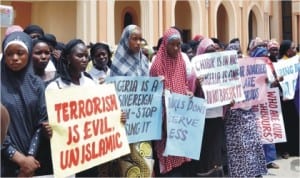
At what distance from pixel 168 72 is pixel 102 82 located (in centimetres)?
73

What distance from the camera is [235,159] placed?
16.5ft

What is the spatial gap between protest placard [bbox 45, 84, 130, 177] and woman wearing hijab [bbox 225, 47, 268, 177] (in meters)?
1.69

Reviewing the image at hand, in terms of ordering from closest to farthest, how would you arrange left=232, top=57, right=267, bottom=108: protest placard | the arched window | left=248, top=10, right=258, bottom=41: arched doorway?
left=232, top=57, right=267, bottom=108: protest placard
the arched window
left=248, top=10, right=258, bottom=41: arched doorway

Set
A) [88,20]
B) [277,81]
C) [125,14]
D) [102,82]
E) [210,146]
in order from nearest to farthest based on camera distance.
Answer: [102,82] < [210,146] < [277,81] < [88,20] < [125,14]

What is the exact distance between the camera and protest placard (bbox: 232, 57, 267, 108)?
531 cm

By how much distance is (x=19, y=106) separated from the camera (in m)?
2.95

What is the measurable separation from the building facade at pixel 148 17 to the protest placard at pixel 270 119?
31.0 feet

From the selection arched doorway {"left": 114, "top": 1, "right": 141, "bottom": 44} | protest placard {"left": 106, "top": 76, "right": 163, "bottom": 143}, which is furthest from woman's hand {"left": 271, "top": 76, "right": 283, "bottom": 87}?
arched doorway {"left": 114, "top": 1, "right": 141, "bottom": 44}

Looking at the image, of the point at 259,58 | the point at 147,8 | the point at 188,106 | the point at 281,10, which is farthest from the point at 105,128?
the point at 281,10

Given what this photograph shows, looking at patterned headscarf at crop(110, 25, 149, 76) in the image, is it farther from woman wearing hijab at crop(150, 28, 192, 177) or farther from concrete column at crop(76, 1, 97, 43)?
concrete column at crop(76, 1, 97, 43)

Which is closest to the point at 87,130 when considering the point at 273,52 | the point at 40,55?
the point at 40,55

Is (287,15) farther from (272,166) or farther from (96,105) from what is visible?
(96,105)

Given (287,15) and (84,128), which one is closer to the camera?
(84,128)

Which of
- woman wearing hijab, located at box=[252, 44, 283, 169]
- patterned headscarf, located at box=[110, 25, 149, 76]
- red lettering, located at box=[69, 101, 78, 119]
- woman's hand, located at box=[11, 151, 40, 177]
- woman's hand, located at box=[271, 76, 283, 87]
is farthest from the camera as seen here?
woman's hand, located at box=[271, 76, 283, 87]
